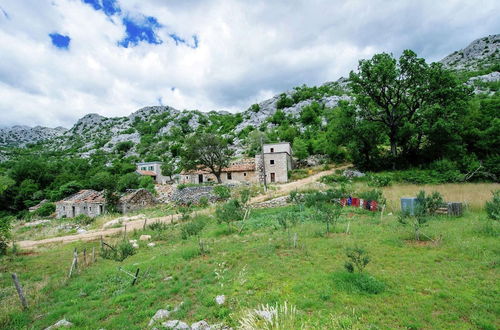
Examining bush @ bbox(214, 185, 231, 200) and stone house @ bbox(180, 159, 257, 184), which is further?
stone house @ bbox(180, 159, 257, 184)

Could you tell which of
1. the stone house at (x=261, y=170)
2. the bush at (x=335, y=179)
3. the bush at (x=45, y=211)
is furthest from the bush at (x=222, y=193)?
the bush at (x=45, y=211)

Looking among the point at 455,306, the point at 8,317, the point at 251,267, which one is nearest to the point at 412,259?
the point at 455,306

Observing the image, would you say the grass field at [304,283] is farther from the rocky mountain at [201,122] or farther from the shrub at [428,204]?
the rocky mountain at [201,122]

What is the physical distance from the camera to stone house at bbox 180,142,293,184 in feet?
117

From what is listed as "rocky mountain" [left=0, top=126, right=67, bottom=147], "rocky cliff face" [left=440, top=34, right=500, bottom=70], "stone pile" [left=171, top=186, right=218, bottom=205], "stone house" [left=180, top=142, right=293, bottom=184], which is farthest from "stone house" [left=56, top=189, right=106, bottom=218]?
"rocky mountain" [left=0, top=126, right=67, bottom=147]

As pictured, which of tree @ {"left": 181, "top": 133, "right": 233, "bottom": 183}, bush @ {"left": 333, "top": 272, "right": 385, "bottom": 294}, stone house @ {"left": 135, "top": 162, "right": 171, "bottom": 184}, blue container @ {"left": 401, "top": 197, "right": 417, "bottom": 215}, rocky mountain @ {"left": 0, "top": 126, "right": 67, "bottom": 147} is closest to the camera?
bush @ {"left": 333, "top": 272, "right": 385, "bottom": 294}

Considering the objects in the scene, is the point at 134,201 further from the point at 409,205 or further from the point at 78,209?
the point at 409,205

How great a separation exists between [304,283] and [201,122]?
11221 cm

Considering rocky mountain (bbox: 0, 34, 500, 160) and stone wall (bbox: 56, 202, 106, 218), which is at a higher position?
rocky mountain (bbox: 0, 34, 500, 160)

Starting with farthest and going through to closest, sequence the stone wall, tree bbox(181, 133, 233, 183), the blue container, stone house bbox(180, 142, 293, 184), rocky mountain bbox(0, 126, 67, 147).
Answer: rocky mountain bbox(0, 126, 67, 147), tree bbox(181, 133, 233, 183), stone house bbox(180, 142, 293, 184), the stone wall, the blue container

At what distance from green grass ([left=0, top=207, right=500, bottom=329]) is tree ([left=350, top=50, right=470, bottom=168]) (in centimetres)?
2195

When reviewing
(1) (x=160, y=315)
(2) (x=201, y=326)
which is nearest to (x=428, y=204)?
(2) (x=201, y=326)

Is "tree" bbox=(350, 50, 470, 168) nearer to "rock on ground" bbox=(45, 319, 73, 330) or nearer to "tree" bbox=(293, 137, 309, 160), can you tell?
"tree" bbox=(293, 137, 309, 160)

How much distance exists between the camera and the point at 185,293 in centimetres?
680
